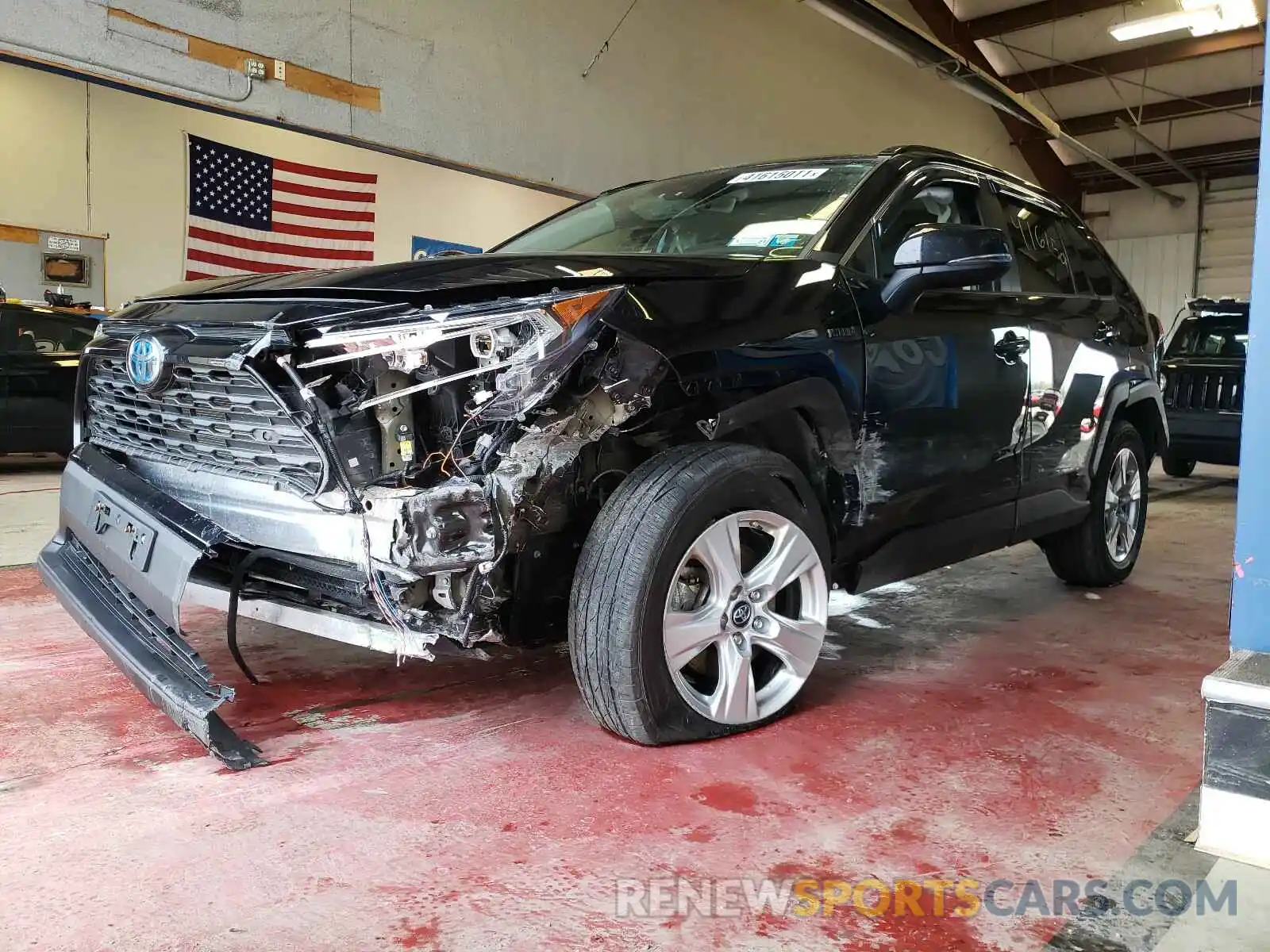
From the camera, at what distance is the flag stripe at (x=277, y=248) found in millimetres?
8641

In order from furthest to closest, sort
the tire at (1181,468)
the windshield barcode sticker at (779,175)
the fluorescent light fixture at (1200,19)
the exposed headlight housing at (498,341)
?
the fluorescent light fixture at (1200,19) < the tire at (1181,468) < the windshield barcode sticker at (779,175) < the exposed headlight housing at (498,341)

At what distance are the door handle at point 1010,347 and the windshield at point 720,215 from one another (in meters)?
0.75

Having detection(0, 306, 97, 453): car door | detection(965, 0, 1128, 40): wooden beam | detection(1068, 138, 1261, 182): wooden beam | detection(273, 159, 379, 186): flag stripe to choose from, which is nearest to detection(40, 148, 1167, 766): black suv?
detection(0, 306, 97, 453): car door

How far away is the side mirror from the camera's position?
2531 mm

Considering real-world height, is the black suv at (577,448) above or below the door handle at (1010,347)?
below

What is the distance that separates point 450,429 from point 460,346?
178 mm

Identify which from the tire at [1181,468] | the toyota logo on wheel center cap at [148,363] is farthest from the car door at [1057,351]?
the tire at [1181,468]

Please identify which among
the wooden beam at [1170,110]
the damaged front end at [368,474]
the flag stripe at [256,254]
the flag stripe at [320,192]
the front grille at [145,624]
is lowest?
the front grille at [145,624]

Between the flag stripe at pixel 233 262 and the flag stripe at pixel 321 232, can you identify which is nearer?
the flag stripe at pixel 233 262

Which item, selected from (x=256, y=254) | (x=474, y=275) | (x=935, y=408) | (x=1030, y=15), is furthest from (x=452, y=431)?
(x=1030, y=15)

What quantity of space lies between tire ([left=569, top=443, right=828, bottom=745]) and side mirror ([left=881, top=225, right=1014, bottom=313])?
A: 66cm

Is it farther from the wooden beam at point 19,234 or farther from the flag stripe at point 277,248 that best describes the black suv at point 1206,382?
the wooden beam at point 19,234

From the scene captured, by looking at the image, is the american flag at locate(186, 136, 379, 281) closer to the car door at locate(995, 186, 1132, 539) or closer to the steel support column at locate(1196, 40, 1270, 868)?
the car door at locate(995, 186, 1132, 539)

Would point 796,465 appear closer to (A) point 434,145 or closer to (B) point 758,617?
(B) point 758,617
